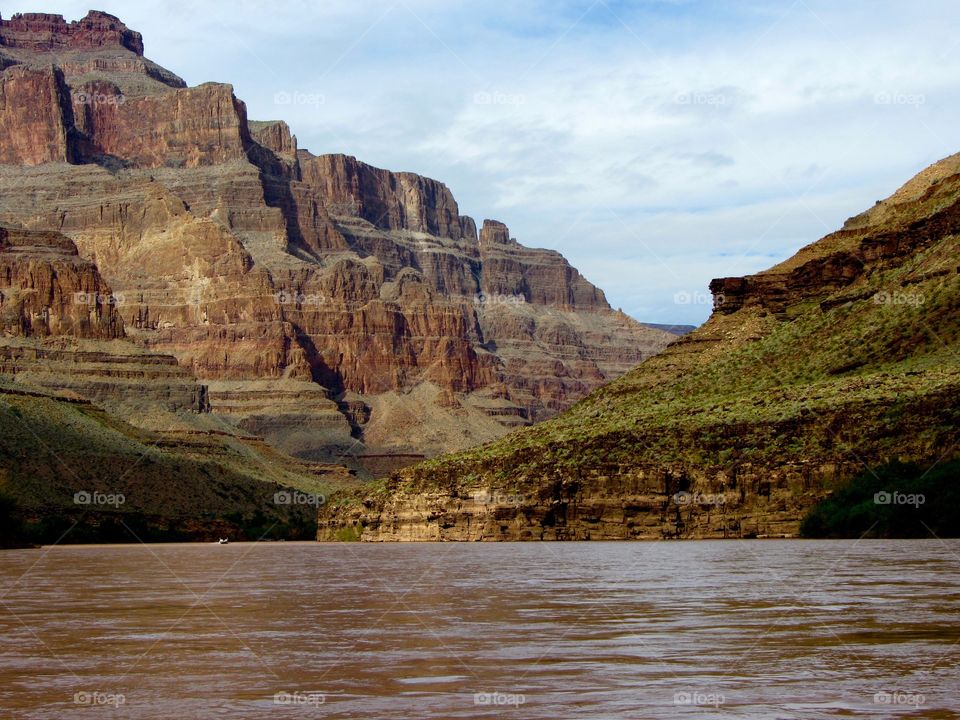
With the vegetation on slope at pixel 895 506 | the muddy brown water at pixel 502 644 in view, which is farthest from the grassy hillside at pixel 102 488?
the muddy brown water at pixel 502 644

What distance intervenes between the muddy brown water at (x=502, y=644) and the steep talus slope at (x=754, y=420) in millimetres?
31406

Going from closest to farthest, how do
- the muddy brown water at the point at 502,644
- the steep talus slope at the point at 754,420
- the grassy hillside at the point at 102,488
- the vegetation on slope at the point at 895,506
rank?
the muddy brown water at the point at 502,644 → the vegetation on slope at the point at 895,506 → the steep talus slope at the point at 754,420 → the grassy hillside at the point at 102,488

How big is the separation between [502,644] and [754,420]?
6960cm

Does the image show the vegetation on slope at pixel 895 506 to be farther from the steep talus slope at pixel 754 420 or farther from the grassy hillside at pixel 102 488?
the grassy hillside at pixel 102 488

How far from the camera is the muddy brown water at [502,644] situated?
2681 cm

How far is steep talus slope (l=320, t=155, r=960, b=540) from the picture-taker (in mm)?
96562

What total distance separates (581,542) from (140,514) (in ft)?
257

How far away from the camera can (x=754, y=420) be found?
10275cm

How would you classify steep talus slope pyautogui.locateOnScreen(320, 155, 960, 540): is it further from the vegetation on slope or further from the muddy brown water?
the muddy brown water

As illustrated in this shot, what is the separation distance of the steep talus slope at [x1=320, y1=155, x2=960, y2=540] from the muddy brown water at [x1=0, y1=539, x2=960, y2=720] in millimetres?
31406

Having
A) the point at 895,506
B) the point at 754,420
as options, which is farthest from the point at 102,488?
the point at 895,506

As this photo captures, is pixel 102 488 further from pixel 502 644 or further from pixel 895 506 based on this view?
pixel 502 644

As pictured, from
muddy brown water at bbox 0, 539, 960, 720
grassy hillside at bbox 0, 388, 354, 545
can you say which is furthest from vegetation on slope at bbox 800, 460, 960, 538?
grassy hillside at bbox 0, 388, 354, 545

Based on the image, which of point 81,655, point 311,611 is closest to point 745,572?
point 311,611
